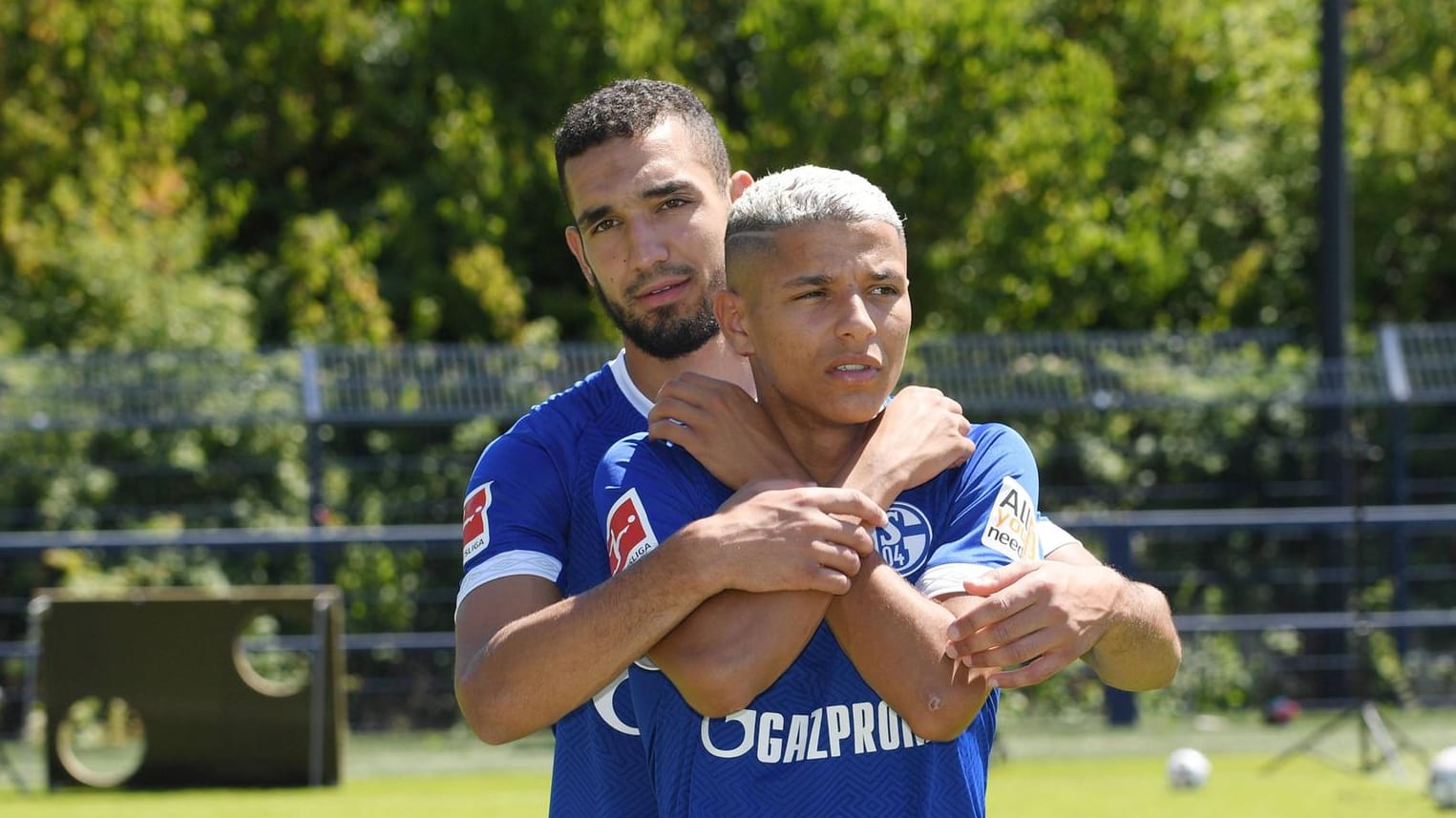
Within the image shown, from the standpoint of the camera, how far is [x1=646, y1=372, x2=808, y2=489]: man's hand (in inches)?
88.7

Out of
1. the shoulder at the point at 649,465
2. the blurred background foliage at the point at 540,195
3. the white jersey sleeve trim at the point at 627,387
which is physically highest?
the blurred background foliage at the point at 540,195

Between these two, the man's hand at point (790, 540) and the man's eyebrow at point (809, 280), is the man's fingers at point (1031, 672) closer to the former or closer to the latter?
the man's hand at point (790, 540)

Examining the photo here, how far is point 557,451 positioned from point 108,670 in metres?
6.91

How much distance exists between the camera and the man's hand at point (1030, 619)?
6.93 feet

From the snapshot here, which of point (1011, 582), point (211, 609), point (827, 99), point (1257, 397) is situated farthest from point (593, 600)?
point (827, 99)

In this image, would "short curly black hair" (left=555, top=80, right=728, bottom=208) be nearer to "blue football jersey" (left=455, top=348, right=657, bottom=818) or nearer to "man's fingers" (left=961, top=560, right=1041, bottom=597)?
"blue football jersey" (left=455, top=348, right=657, bottom=818)

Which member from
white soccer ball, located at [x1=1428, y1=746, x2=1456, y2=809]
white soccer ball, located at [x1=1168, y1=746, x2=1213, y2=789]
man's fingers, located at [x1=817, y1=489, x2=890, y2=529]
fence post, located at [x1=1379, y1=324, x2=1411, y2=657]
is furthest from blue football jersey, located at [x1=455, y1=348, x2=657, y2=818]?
fence post, located at [x1=1379, y1=324, x2=1411, y2=657]

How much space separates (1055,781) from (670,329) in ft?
21.7

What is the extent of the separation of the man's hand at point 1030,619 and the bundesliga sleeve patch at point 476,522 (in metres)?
0.71

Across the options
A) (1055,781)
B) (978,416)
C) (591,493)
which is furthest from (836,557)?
(978,416)

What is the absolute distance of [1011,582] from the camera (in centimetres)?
216

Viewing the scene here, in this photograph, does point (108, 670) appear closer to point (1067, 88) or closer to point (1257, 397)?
point (1257, 397)

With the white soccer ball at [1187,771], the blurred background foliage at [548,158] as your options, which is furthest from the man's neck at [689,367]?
the blurred background foliage at [548,158]

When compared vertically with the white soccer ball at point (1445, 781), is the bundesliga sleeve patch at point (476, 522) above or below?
above
